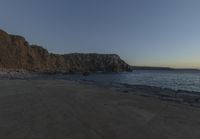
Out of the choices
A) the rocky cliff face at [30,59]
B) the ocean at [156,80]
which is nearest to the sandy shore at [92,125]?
the ocean at [156,80]

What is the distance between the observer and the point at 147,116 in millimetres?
7145

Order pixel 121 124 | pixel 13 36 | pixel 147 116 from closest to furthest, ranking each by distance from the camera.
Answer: pixel 121 124, pixel 147 116, pixel 13 36

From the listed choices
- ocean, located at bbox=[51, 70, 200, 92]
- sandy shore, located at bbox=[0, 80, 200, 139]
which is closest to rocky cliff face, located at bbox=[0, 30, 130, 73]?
ocean, located at bbox=[51, 70, 200, 92]

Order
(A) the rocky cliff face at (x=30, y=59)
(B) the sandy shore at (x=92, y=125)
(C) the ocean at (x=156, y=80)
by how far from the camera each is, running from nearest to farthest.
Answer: (B) the sandy shore at (x=92, y=125) < (C) the ocean at (x=156, y=80) < (A) the rocky cliff face at (x=30, y=59)

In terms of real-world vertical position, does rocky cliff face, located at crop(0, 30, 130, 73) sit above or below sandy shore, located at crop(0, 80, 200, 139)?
above

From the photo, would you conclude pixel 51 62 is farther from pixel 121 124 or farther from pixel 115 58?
pixel 121 124

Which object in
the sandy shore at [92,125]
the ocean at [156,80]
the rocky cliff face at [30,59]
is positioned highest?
the rocky cliff face at [30,59]

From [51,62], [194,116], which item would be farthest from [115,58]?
[194,116]

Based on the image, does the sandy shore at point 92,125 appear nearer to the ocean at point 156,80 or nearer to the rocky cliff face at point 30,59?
the ocean at point 156,80

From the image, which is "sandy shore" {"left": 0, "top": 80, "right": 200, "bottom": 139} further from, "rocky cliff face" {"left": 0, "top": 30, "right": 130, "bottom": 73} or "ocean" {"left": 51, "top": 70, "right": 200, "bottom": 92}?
"rocky cliff face" {"left": 0, "top": 30, "right": 130, "bottom": 73}

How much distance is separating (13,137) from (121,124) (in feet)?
10.7

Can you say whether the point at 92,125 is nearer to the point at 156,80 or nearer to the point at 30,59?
the point at 156,80

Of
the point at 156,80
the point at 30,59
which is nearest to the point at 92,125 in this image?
the point at 156,80

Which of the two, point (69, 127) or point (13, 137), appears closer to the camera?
point (13, 137)
